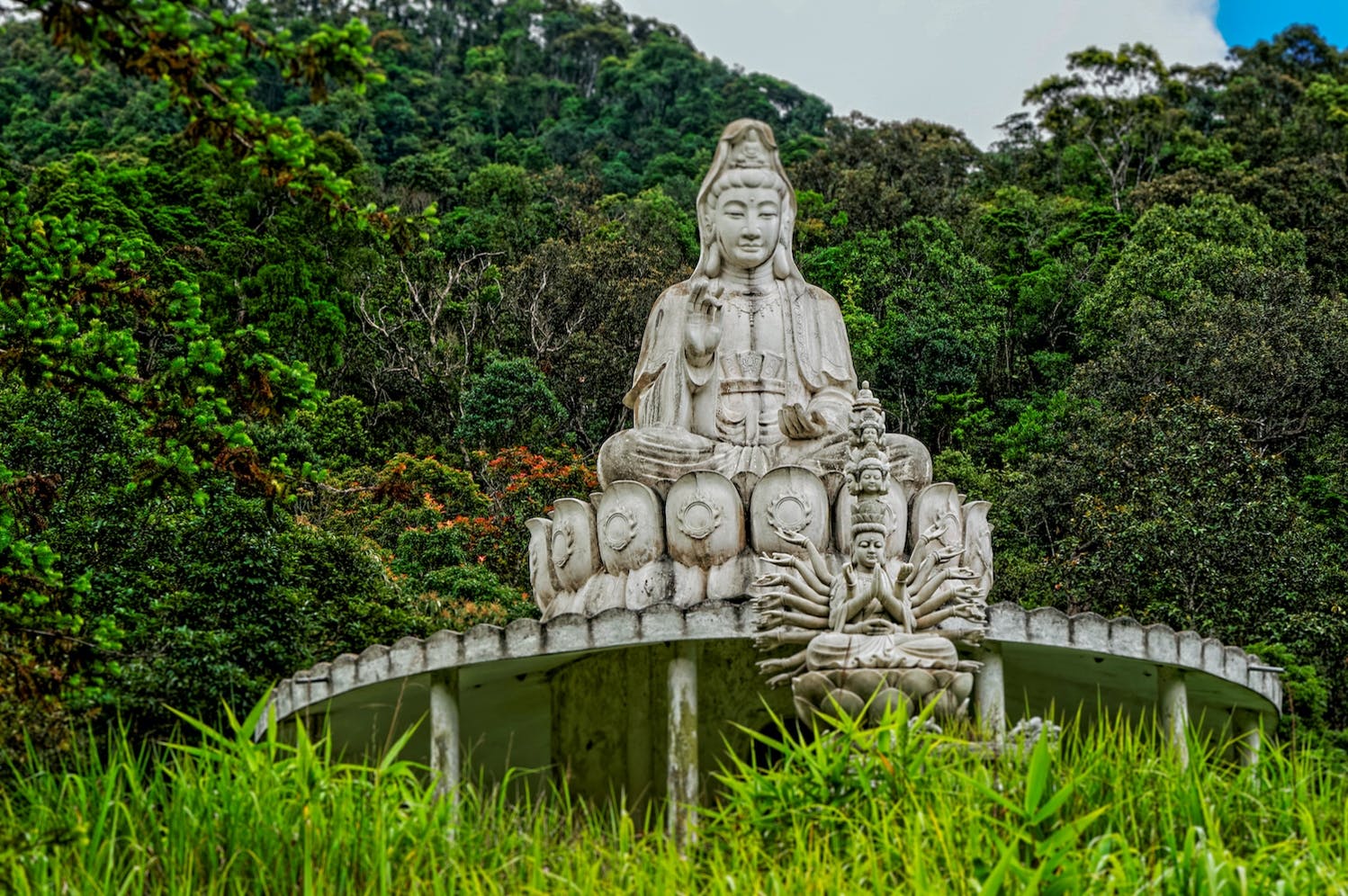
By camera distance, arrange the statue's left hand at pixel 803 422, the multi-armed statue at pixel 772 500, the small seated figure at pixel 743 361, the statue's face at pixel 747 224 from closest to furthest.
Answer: the multi-armed statue at pixel 772 500
the small seated figure at pixel 743 361
the statue's left hand at pixel 803 422
the statue's face at pixel 747 224

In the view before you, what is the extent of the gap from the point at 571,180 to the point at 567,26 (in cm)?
2009

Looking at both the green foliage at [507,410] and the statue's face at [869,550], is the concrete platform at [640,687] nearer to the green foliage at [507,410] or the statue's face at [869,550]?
the statue's face at [869,550]

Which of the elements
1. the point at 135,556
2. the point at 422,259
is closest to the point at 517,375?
the point at 422,259

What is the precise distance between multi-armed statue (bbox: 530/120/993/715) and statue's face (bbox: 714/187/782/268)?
13mm

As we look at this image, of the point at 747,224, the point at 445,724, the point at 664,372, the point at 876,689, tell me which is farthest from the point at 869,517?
the point at 747,224

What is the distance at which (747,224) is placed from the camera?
11156mm

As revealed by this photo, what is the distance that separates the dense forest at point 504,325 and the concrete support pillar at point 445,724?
4.19ft

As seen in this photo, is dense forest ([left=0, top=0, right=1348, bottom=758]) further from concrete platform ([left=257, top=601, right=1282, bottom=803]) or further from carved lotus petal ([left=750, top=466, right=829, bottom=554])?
carved lotus petal ([left=750, top=466, right=829, bottom=554])

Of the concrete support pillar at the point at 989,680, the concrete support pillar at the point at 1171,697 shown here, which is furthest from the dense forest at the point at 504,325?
the concrete support pillar at the point at 1171,697

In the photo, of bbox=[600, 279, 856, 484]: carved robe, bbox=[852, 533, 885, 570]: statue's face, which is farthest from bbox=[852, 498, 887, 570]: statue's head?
bbox=[600, 279, 856, 484]: carved robe

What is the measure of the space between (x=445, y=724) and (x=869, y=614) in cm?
238

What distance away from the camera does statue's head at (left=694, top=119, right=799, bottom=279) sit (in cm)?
1118

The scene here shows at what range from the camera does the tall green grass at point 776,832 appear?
18.7ft

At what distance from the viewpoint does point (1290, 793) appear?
6.56m
